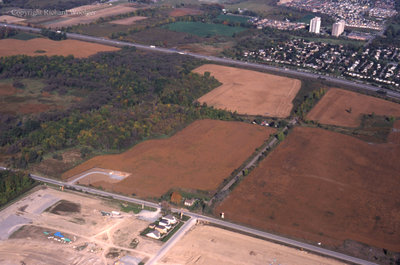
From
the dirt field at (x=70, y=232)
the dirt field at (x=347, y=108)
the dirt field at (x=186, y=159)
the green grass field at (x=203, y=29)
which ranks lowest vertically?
the dirt field at (x=70, y=232)

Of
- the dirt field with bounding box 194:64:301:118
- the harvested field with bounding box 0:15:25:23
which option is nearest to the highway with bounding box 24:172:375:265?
the dirt field with bounding box 194:64:301:118

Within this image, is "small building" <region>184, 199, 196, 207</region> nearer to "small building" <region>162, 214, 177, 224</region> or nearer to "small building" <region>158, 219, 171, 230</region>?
"small building" <region>162, 214, 177, 224</region>

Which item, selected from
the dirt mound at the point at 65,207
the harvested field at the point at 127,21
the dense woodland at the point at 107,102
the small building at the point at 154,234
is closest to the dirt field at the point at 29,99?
the dense woodland at the point at 107,102

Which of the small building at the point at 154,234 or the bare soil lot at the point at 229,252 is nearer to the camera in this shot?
the bare soil lot at the point at 229,252

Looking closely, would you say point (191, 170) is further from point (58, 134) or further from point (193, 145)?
point (58, 134)

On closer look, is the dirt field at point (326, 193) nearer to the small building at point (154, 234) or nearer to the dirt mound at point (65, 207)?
the small building at point (154, 234)

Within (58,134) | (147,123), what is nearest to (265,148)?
(147,123)
